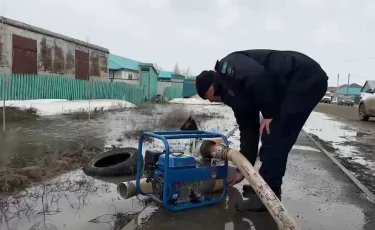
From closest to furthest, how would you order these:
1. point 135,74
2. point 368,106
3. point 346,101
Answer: point 368,106 → point 135,74 → point 346,101

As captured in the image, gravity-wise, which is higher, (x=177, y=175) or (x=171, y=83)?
(x=171, y=83)

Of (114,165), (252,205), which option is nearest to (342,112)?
(114,165)

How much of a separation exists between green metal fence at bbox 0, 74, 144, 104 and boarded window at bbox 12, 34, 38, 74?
3.18 feet

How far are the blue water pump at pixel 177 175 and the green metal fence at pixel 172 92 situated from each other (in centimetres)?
3250

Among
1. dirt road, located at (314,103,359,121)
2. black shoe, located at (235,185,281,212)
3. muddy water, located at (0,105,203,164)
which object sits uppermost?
black shoe, located at (235,185,281,212)

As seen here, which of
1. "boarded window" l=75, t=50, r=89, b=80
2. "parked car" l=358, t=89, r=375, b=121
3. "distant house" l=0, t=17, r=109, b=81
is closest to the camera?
"distant house" l=0, t=17, r=109, b=81

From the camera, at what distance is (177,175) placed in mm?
3275

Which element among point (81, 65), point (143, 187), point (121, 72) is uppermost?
point (121, 72)

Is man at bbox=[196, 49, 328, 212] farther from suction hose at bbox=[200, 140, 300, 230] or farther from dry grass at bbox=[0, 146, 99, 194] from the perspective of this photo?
dry grass at bbox=[0, 146, 99, 194]

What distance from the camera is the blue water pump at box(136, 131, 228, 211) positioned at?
10.7 feet

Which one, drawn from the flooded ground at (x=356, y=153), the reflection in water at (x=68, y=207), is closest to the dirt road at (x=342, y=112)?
the flooded ground at (x=356, y=153)

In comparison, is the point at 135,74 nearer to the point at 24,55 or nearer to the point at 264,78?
the point at 24,55

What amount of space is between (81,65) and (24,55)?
602 cm

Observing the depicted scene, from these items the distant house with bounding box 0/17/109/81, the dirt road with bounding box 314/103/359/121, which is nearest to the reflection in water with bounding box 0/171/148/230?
the distant house with bounding box 0/17/109/81
